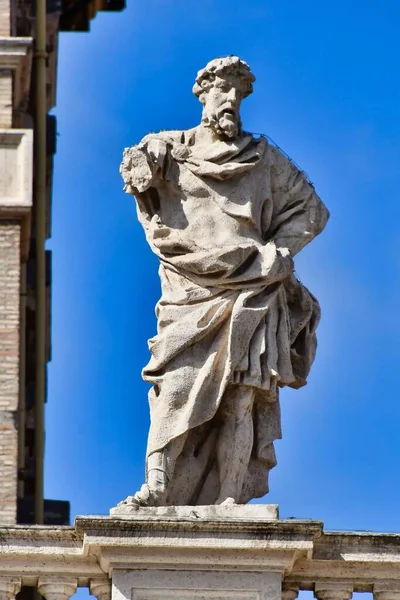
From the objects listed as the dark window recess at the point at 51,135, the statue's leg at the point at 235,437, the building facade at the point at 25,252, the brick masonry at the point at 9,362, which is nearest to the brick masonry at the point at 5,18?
the building facade at the point at 25,252

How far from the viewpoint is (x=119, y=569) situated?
2339cm

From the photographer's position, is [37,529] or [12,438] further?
[12,438]

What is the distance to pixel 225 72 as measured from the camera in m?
25.2

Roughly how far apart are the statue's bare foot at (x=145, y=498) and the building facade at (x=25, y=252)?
6560 millimetres

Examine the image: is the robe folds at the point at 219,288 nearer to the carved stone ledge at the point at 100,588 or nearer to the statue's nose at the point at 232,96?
the statue's nose at the point at 232,96

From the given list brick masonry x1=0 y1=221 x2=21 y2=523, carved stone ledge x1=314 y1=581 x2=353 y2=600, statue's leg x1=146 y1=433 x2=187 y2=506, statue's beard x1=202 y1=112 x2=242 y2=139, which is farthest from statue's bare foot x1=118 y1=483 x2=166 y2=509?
brick masonry x1=0 y1=221 x2=21 y2=523

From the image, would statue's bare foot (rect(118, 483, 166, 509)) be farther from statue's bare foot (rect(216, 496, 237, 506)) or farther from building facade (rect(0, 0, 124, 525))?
building facade (rect(0, 0, 124, 525))

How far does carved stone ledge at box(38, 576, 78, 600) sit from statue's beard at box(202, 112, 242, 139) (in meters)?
3.78

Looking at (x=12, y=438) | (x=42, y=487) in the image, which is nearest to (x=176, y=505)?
(x=12, y=438)

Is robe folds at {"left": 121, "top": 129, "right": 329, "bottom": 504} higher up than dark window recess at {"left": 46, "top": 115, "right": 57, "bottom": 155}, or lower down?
lower down

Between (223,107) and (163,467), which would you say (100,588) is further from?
(223,107)

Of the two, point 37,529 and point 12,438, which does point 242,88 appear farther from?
point 12,438

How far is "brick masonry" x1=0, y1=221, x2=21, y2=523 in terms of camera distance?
101 feet

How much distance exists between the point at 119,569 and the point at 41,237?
10.7 meters
